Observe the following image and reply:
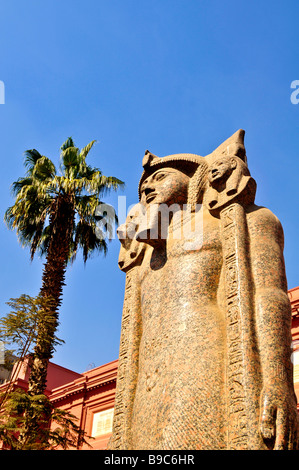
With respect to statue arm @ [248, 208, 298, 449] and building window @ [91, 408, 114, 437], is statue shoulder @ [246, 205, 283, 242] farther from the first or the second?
building window @ [91, 408, 114, 437]

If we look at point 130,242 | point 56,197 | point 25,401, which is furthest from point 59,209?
point 130,242

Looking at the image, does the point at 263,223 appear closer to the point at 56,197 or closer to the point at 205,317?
the point at 205,317

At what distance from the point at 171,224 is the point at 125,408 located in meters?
1.72

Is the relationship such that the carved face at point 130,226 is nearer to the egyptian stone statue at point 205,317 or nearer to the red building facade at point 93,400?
the egyptian stone statue at point 205,317

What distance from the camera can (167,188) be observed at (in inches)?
185

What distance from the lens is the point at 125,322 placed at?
15.9ft

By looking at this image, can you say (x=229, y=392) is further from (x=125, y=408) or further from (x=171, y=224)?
(x=171, y=224)

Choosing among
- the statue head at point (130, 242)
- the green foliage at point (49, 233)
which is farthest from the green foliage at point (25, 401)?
the statue head at point (130, 242)

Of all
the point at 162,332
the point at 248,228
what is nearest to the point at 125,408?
the point at 162,332

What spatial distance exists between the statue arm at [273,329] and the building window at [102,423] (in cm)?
1526

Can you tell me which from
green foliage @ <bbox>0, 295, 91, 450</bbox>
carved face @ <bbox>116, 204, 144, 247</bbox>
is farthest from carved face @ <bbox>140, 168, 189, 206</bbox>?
green foliage @ <bbox>0, 295, 91, 450</bbox>

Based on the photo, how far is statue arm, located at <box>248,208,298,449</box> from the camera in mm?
2922

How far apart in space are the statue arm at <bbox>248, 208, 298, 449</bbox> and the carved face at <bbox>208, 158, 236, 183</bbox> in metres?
0.48

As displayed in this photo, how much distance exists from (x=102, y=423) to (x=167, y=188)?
50.1ft
